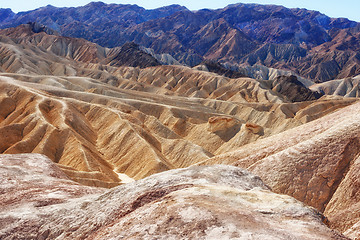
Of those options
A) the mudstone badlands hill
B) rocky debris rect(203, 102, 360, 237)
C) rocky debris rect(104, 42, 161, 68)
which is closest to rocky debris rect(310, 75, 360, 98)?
rocky debris rect(104, 42, 161, 68)

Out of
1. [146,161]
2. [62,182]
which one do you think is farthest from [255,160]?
[146,161]

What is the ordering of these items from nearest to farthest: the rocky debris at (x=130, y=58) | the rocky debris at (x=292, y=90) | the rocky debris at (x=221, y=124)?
the rocky debris at (x=221, y=124)
the rocky debris at (x=292, y=90)
the rocky debris at (x=130, y=58)

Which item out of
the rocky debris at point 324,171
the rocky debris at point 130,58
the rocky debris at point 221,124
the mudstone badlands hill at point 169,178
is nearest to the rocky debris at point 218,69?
the rocky debris at point 130,58

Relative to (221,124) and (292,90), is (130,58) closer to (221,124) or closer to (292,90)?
(292,90)

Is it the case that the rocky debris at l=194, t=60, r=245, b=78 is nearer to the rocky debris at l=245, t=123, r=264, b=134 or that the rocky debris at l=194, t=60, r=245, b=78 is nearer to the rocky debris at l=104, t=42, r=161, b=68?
the rocky debris at l=104, t=42, r=161, b=68

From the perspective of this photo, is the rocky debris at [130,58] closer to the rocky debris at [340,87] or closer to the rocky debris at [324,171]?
the rocky debris at [340,87]

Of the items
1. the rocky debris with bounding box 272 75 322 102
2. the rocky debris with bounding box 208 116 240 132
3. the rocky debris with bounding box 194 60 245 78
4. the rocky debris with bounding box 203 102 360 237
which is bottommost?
the rocky debris with bounding box 208 116 240 132
